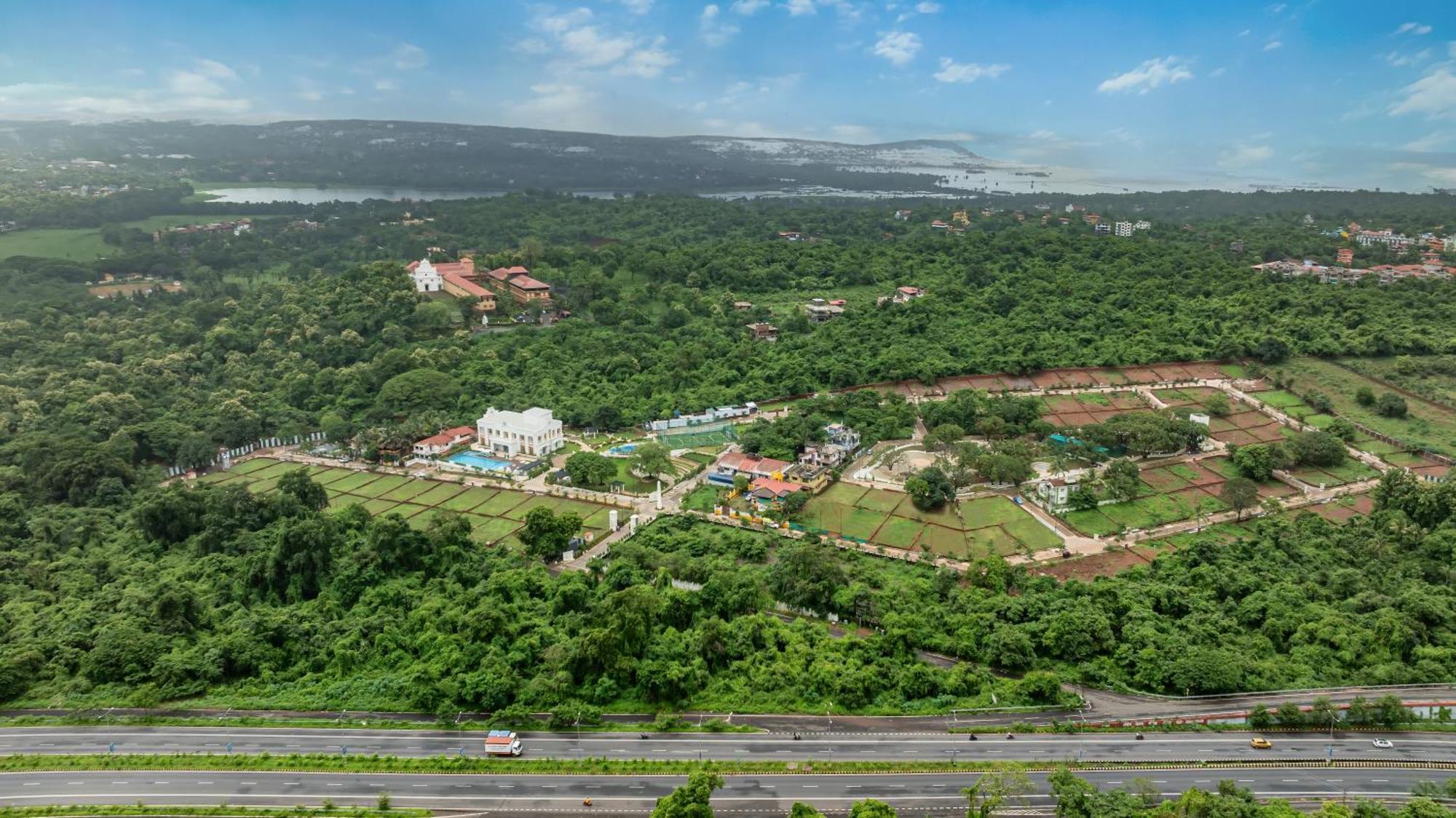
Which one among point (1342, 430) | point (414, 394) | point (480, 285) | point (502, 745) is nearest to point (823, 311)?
point (480, 285)

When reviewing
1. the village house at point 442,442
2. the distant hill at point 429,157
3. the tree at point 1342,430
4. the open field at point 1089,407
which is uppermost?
the distant hill at point 429,157

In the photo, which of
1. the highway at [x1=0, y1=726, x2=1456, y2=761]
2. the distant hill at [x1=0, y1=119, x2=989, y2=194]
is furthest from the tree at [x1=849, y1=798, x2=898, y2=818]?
the distant hill at [x1=0, y1=119, x2=989, y2=194]

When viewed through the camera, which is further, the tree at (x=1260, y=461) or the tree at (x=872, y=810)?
the tree at (x=1260, y=461)

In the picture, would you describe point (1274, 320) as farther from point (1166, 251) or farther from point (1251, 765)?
point (1251, 765)

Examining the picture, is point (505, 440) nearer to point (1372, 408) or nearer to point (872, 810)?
point (872, 810)

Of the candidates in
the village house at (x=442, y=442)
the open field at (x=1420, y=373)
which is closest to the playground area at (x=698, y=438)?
the village house at (x=442, y=442)

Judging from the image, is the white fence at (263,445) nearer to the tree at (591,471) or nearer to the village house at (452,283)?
the tree at (591,471)

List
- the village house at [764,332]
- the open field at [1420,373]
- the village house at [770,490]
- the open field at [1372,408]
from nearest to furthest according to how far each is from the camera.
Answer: the village house at [770,490]
the open field at [1372,408]
the open field at [1420,373]
the village house at [764,332]
